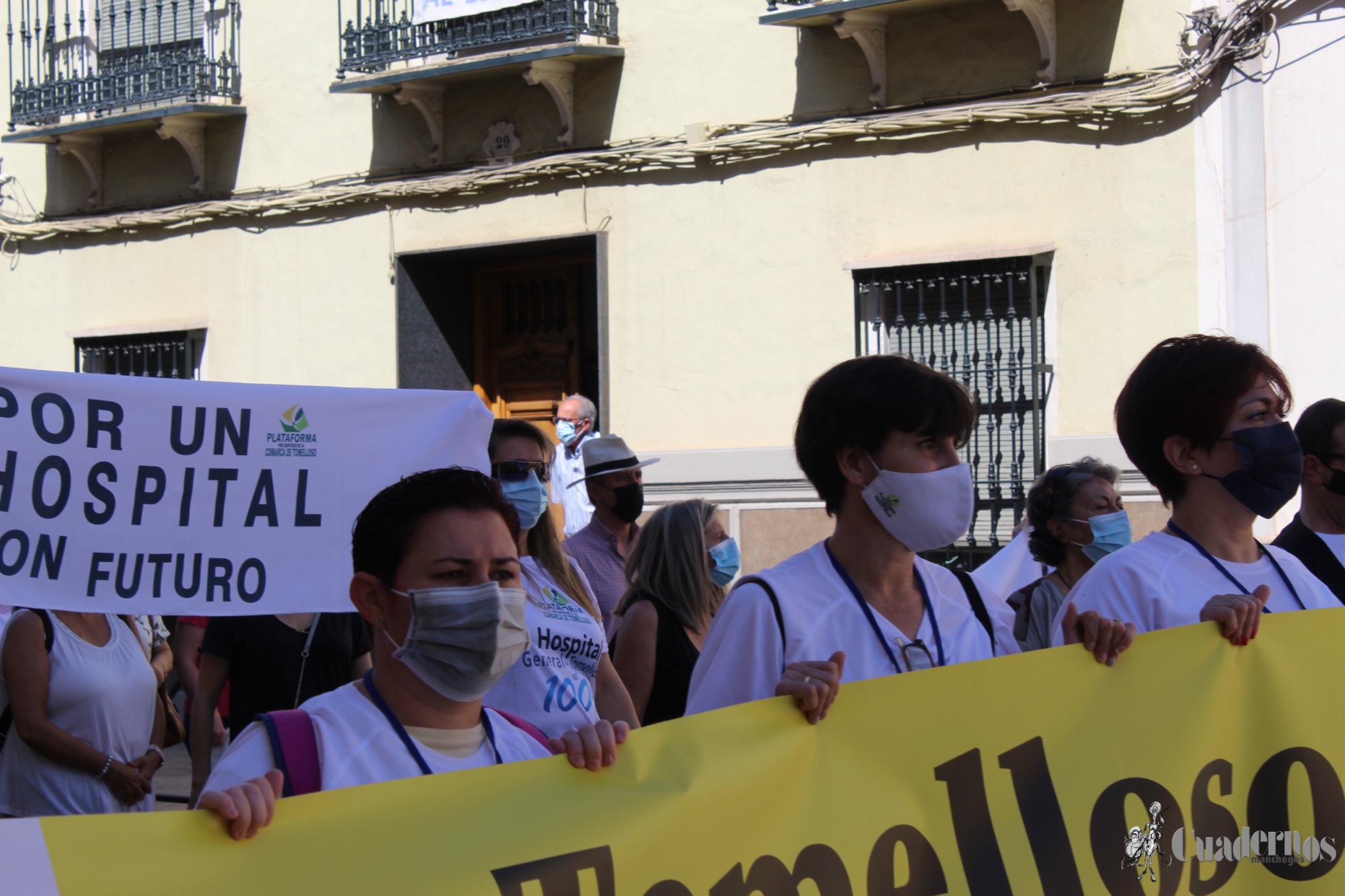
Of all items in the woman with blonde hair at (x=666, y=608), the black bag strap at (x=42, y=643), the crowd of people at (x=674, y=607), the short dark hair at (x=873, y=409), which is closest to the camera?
the crowd of people at (x=674, y=607)

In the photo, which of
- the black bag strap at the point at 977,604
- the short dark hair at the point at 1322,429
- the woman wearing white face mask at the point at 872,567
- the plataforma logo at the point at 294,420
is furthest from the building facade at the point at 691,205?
the woman wearing white face mask at the point at 872,567

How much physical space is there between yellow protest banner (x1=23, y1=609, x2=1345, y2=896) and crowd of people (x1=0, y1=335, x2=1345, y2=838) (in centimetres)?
7

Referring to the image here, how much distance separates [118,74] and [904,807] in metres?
12.4

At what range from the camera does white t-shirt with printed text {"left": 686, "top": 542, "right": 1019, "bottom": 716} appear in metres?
2.56

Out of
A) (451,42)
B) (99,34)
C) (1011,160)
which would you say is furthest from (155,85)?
(1011,160)

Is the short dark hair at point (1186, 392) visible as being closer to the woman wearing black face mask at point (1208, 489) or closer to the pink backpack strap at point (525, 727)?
the woman wearing black face mask at point (1208, 489)

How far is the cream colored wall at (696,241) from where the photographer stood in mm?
9289

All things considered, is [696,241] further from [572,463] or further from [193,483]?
[193,483]

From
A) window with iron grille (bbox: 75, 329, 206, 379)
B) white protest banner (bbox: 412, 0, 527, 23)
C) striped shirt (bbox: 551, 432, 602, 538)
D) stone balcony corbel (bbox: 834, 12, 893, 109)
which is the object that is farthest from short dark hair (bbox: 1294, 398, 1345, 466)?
window with iron grille (bbox: 75, 329, 206, 379)

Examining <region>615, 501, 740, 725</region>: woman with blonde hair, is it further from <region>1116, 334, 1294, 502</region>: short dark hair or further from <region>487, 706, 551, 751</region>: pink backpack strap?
<region>487, 706, 551, 751</region>: pink backpack strap

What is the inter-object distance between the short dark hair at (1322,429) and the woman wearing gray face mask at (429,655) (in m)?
2.58

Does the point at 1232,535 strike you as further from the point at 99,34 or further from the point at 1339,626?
the point at 99,34

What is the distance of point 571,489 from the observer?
9.48 meters

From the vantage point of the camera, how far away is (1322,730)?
9.83ft
